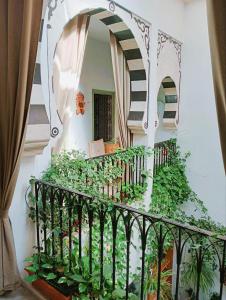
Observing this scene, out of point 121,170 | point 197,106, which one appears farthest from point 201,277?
point 197,106

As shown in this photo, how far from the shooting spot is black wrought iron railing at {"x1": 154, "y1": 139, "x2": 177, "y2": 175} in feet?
15.7

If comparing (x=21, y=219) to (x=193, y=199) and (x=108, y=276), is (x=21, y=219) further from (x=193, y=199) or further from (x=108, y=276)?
(x=193, y=199)

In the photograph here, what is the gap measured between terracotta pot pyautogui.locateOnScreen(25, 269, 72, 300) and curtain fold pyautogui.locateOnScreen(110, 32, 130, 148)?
98.8 inches

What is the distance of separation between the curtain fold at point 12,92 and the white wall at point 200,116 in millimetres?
4161

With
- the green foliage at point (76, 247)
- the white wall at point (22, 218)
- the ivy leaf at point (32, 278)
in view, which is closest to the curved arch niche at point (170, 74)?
the green foliage at point (76, 247)

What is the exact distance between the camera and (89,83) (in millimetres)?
5566

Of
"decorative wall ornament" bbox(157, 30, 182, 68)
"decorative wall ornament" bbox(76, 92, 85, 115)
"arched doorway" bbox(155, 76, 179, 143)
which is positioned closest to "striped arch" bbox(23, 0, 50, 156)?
"decorative wall ornament" bbox(157, 30, 182, 68)

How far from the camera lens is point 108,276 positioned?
191cm

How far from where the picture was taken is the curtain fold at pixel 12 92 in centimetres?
162

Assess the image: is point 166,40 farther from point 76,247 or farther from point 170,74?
point 76,247

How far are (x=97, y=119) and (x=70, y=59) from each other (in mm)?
2845

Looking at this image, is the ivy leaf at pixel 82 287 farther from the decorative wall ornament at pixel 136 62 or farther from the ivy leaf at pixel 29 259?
the decorative wall ornament at pixel 136 62

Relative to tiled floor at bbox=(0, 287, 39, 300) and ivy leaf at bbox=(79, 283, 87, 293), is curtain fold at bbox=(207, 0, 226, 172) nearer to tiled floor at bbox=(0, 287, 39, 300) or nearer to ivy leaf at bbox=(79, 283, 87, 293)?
ivy leaf at bbox=(79, 283, 87, 293)

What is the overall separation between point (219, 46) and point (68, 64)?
2314mm
